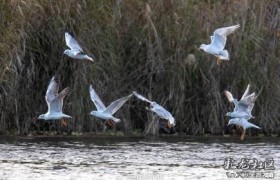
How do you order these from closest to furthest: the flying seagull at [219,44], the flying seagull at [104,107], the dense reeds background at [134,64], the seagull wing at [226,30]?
the flying seagull at [104,107] < the flying seagull at [219,44] < the seagull wing at [226,30] < the dense reeds background at [134,64]

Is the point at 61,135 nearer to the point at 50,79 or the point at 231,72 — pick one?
the point at 50,79

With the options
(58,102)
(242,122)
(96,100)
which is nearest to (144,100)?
(96,100)

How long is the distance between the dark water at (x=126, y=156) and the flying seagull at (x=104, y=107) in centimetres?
58

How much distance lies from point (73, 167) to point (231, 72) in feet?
13.8

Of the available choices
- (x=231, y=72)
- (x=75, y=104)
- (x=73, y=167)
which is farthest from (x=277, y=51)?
(x=73, y=167)

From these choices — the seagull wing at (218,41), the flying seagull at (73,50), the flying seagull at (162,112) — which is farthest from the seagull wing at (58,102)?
the seagull wing at (218,41)

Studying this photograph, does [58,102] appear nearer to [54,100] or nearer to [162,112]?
[54,100]

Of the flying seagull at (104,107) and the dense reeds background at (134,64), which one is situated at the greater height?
the dense reeds background at (134,64)

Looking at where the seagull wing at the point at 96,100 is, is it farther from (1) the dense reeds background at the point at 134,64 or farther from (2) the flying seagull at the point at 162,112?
(1) the dense reeds background at the point at 134,64

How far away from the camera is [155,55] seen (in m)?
21.2

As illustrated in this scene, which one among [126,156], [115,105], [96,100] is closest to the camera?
[126,156]

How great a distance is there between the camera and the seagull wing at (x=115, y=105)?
1939 centimetres

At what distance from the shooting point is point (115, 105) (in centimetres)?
1950

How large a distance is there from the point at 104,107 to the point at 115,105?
0.19 metres
